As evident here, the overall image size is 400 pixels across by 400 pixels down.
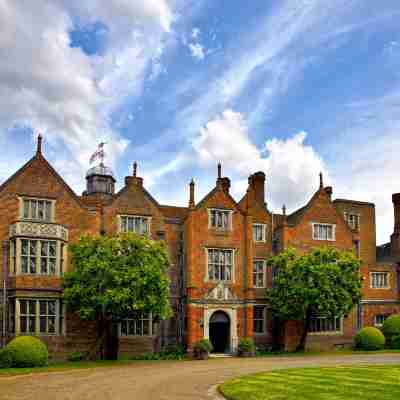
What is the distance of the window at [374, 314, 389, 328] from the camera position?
1935 inches

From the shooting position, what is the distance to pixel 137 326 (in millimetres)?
40531

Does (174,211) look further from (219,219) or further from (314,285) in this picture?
(314,285)

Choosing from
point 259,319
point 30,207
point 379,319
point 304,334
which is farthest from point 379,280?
point 30,207

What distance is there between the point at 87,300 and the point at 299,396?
59.0ft

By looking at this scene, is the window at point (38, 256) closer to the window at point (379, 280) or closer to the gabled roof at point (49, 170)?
the gabled roof at point (49, 170)

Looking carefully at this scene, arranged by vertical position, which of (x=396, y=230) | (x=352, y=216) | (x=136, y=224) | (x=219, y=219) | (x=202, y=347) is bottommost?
(x=202, y=347)

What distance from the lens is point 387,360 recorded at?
3378 centimetres

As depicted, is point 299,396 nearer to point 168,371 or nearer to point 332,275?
point 168,371

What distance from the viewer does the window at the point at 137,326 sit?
131 ft

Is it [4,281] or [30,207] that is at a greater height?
[30,207]

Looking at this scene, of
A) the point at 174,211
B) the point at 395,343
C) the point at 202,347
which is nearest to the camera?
the point at 202,347

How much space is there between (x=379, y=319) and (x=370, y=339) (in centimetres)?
692

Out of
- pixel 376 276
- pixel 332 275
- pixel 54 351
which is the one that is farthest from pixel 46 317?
pixel 376 276

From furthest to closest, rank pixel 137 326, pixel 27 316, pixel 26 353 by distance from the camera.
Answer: pixel 137 326 → pixel 27 316 → pixel 26 353
